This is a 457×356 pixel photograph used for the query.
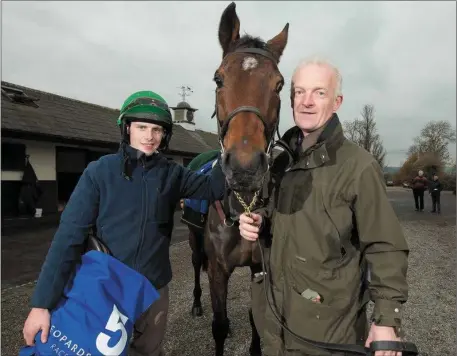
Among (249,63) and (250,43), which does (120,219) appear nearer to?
(249,63)

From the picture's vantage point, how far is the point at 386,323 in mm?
1415

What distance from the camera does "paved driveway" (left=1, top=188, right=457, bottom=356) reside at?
381 centimetres

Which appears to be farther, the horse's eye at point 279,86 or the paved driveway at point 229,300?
the paved driveway at point 229,300

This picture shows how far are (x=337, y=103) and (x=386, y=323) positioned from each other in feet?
3.64

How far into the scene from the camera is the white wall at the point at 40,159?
11617 mm

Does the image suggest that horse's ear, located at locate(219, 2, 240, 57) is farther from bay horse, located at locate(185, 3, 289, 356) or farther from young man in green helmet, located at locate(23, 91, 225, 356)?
young man in green helmet, located at locate(23, 91, 225, 356)

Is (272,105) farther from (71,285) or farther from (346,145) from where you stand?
(71,285)

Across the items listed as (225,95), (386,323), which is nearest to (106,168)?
(225,95)

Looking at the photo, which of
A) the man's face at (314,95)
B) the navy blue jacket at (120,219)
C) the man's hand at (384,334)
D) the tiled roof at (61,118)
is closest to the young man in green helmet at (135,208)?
the navy blue jacket at (120,219)

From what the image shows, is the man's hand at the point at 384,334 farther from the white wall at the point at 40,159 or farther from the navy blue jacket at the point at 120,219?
the white wall at the point at 40,159

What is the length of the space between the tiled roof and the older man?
11.6 meters

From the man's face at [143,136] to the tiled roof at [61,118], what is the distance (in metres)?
10.6

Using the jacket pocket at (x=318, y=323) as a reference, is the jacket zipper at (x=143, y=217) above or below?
above

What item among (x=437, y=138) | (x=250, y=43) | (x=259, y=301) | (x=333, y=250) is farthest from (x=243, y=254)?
(x=437, y=138)
